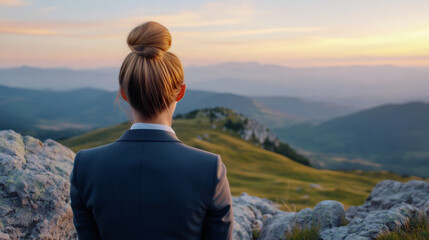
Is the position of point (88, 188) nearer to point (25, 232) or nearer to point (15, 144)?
point (25, 232)

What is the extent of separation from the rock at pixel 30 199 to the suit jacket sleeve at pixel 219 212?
5.48 meters

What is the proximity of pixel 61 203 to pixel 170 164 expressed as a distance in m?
5.71

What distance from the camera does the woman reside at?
3397 mm

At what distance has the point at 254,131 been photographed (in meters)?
120

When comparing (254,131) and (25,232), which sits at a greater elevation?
(25,232)

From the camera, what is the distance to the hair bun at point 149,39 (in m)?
3.42

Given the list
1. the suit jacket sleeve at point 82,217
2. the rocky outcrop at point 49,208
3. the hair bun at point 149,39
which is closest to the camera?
the hair bun at point 149,39

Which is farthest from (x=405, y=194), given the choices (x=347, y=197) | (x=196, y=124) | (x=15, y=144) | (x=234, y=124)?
(x=234, y=124)

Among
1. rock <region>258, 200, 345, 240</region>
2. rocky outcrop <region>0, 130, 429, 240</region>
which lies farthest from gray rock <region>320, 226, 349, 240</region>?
rock <region>258, 200, 345, 240</region>

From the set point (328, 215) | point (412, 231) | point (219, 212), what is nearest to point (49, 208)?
point (219, 212)

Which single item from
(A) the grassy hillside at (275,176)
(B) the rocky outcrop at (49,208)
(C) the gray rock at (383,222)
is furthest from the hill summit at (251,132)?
(C) the gray rock at (383,222)

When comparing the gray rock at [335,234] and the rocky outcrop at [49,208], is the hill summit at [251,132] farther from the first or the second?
the gray rock at [335,234]

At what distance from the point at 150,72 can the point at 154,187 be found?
1230 millimetres

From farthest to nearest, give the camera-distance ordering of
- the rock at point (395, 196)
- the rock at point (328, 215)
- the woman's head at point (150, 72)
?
the rock at point (395, 196)
the rock at point (328, 215)
the woman's head at point (150, 72)
